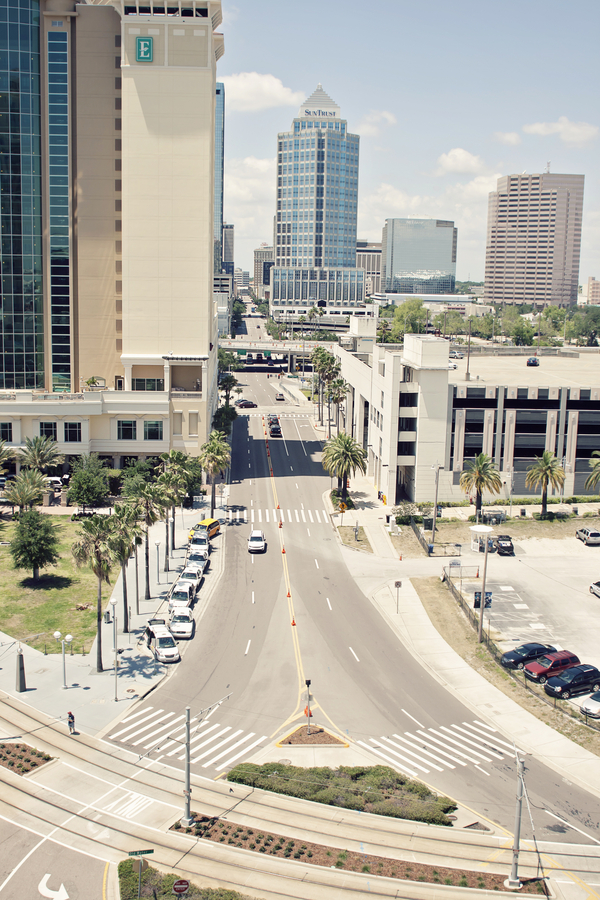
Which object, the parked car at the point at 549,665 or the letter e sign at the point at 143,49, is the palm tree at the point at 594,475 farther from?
the letter e sign at the point at 143,49

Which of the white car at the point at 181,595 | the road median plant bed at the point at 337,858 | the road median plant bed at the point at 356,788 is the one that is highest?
the white car at the point at 181,595

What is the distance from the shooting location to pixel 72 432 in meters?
96.8

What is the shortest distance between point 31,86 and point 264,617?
7580cm

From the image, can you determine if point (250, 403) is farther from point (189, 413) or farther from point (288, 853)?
point (288, 853)

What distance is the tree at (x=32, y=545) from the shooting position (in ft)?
228

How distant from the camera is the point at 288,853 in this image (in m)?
36.8

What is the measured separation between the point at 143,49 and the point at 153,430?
153ft

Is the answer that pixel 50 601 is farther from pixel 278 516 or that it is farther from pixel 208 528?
pixel 278 516

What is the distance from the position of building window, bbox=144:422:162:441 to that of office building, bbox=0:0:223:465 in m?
0.13

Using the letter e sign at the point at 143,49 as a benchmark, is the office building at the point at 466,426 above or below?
below

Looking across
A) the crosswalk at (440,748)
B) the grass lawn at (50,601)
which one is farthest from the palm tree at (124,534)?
the crosswalk at (440,748)

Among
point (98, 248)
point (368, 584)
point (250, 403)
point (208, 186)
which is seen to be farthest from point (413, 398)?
point (250, 403)

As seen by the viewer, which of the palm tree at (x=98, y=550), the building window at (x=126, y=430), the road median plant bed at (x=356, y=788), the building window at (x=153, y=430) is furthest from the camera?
the building window at (x=153, y=430)

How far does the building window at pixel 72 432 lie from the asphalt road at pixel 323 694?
88.2 feet
